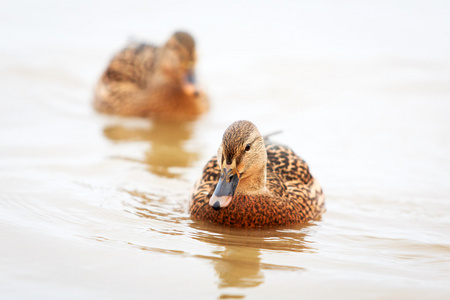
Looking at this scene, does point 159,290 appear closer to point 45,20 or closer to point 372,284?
point 372,284

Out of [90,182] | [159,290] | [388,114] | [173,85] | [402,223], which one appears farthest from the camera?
[173,85]

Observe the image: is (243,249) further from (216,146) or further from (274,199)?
(216,146)

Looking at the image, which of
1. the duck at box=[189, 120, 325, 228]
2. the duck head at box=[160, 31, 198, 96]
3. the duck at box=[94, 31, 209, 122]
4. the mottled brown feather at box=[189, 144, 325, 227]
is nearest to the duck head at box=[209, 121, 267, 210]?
the duck at box=[189, 120, 325, 228]

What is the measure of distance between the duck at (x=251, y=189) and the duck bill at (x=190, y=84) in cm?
414

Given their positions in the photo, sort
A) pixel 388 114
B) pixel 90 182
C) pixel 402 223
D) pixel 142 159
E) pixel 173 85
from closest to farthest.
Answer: pixel 402 223, pixel 90 182, pixel 142 159, pixel 388 114, pixel 173 85

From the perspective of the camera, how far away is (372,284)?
Answer: 488cm

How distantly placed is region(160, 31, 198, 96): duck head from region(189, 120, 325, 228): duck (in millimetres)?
4296

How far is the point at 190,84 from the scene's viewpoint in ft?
36.3

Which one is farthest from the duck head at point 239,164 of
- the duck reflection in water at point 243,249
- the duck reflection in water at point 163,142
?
the duck reflection in water at point 163,142

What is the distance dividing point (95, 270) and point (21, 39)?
32.1 ft

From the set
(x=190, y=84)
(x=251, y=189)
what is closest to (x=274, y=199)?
(x=251, y=189)

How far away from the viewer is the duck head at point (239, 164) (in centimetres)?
586

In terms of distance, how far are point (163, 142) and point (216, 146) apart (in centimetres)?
70

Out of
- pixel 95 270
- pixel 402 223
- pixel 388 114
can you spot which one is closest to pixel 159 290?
pixel 95 270
